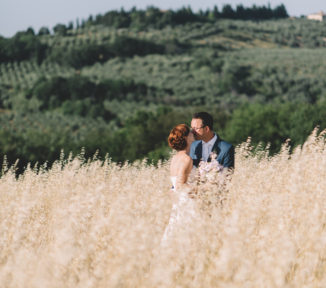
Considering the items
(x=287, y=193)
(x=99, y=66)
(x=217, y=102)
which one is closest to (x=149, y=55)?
(x=99, y=66)

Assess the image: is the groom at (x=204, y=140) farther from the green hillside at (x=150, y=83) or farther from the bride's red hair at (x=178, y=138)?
the green hillside at (x=150, y=83)

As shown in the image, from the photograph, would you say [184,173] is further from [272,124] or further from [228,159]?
[272,124]

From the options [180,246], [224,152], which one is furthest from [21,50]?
[180,246]

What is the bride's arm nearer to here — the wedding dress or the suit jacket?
the suit jacket

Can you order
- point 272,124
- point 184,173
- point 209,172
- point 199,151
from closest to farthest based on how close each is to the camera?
point 209,172 < point 184,173 < point 199,151 < point 272,124

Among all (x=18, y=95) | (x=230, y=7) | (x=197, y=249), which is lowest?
(x=197, y=249)

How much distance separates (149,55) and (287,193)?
385 ft

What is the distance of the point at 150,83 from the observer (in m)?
91.9

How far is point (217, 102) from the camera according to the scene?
7919 cm

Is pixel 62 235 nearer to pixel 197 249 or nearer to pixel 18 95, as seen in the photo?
pixel 197 249

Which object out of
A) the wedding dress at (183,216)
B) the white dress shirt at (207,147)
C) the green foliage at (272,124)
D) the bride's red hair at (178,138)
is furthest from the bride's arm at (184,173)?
the green foliage at (272,124)

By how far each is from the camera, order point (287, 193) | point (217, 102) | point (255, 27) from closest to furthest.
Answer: point (287, 193)
point (217, 102)
point (255, 27)

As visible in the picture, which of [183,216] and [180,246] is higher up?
[183,216]

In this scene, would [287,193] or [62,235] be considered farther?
[287,193]
